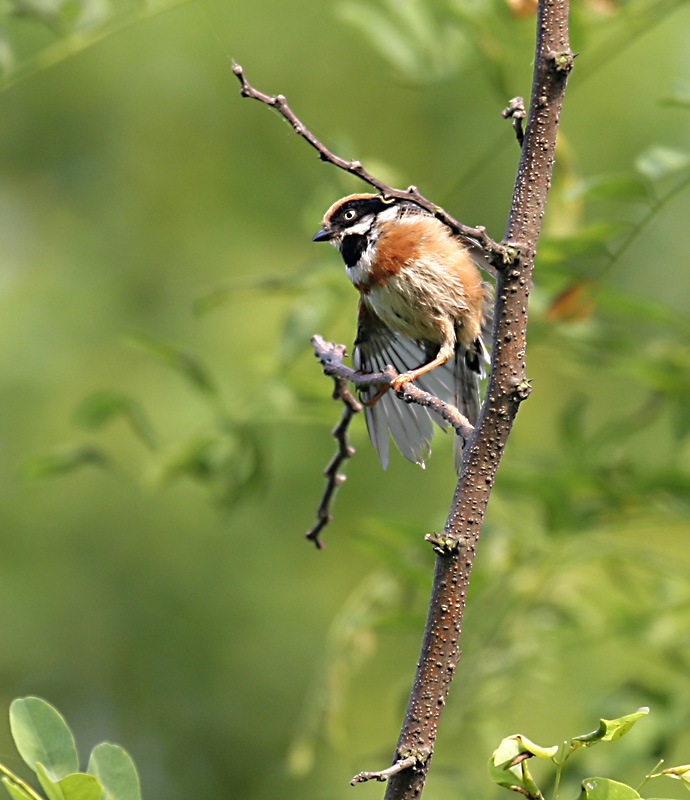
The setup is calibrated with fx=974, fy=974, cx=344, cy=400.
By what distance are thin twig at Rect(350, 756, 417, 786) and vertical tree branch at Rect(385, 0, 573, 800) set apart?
0.01 meters

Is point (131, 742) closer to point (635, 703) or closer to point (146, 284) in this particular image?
point (146, 284)

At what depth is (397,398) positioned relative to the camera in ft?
8.25

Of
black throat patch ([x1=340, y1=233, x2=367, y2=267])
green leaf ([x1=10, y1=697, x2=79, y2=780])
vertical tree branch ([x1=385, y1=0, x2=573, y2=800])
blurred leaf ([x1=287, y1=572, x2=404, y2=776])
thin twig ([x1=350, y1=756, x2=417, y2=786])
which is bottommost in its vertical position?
thin twig ([x1=350, y1=756, x2=417, y2=786])

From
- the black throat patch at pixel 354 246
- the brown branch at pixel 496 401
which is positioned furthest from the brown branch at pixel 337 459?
the black throat patch at pixel 354 246

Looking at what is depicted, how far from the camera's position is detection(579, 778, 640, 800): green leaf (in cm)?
115

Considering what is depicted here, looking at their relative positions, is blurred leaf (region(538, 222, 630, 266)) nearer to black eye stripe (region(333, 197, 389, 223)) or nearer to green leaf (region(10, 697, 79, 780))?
black eye stripe (region(333, 197, 389, 223))

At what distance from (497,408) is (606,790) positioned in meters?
0.50

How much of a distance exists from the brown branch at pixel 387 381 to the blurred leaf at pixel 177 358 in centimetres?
136

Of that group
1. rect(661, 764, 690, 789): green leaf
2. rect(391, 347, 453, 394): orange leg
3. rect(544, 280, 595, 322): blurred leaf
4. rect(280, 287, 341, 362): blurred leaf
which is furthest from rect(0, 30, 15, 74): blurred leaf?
rect(661, 764, 690, 789): green leaf

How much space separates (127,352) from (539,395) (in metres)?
2.60

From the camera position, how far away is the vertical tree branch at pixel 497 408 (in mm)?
1329

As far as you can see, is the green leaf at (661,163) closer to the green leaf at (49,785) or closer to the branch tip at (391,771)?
the branch tip at (391,771)

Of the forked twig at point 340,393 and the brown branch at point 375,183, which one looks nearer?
the brown branch at point 375,183

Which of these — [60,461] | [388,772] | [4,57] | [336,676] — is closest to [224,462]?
[60,461]
